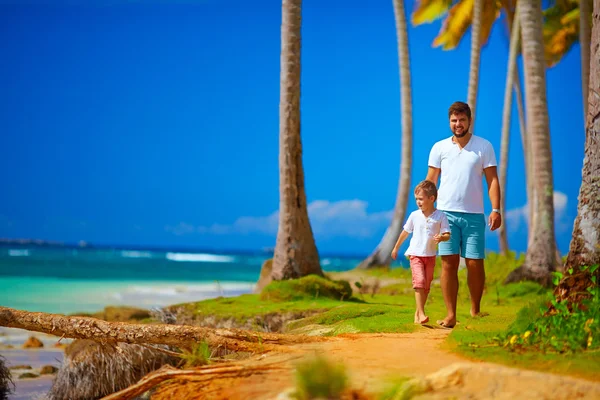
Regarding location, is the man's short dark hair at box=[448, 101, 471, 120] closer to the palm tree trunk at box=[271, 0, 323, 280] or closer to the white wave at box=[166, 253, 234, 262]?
the palm tree trunk at box=[271, 0, 323, 280]

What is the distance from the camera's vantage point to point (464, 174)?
6961 millimetres

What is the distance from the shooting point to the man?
22.6ft

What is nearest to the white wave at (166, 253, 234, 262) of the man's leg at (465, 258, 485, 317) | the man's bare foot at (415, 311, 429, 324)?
the man's leg at (465, 258, 485, 317)

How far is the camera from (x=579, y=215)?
5.53 meters

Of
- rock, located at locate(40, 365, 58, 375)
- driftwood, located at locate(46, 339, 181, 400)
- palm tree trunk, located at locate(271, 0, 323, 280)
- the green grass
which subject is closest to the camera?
the green grass

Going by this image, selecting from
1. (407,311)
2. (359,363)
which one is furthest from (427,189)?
(359,363)

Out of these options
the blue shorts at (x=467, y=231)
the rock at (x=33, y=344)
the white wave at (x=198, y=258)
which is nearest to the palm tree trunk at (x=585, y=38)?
the blue shorts at (x=467, y=231)

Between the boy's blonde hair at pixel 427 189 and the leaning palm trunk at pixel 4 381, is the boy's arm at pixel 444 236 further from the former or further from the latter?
the leaning palm trunk at pixel 4 381

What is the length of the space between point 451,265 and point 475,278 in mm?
442

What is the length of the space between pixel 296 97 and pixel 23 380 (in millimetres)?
6145

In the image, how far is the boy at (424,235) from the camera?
6.79 meters

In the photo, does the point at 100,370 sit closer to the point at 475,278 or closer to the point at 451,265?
the point at 451,265

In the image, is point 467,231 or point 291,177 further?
point 291,177

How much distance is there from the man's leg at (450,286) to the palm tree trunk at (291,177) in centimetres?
465
